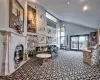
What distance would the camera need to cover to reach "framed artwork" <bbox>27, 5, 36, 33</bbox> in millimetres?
6812

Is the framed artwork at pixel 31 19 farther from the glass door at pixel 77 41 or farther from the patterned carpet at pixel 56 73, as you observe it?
the glass door at pixel 77 41

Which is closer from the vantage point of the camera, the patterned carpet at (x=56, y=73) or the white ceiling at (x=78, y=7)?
the patterned carpet at (x=56, y=73)

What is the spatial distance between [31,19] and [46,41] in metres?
2.74

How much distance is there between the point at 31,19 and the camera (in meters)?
7.07

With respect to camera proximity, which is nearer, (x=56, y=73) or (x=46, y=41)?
(x=56, y=73)

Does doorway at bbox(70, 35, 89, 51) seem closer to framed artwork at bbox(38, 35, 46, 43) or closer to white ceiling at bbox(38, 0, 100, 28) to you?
white ceiling at bbox(38, 0, 100, 28)

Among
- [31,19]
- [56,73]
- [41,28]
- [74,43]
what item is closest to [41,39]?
[41,28]

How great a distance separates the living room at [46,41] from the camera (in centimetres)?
320

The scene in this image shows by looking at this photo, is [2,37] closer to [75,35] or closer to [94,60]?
[94,60]

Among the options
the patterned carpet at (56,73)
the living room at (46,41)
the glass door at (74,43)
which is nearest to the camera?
the patterned carpet at (56,73)

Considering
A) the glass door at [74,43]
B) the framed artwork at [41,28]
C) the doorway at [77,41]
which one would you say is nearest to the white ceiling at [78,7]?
the framed artwork at [41,28]

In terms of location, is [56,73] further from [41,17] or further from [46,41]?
[41,17]

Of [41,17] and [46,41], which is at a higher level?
→ [41,17]

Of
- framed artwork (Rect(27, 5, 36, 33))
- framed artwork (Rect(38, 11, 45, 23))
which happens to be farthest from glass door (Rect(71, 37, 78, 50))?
framed artwork (Rect(27, 5, 36, 33))
